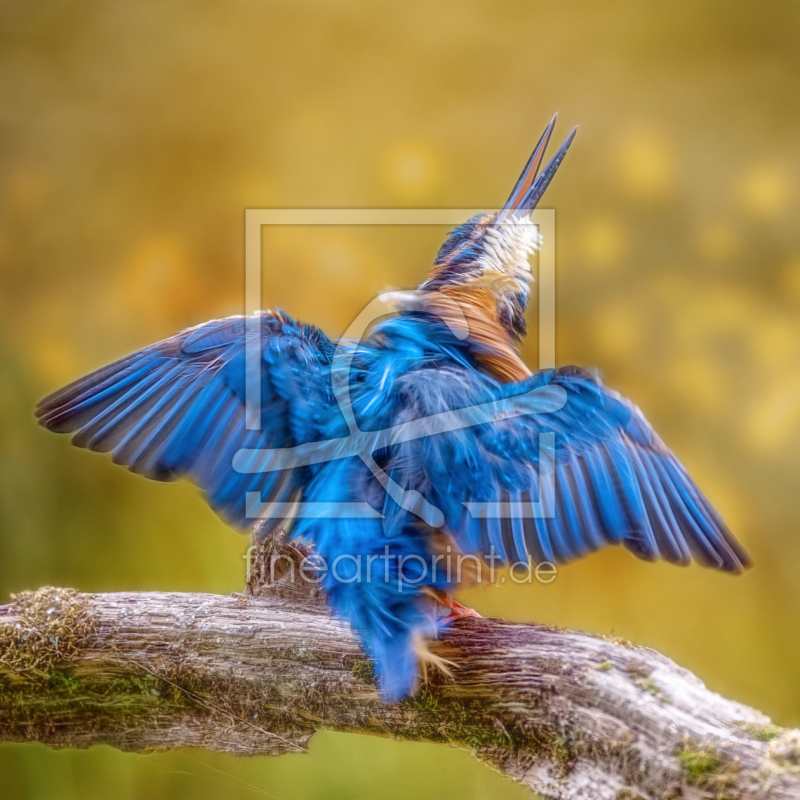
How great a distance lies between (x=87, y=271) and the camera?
2045 mm

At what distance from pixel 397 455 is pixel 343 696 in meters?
0.37

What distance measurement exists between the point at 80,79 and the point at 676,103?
1570 mm

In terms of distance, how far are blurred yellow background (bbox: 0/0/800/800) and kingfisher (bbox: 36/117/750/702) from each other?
2.09 feet

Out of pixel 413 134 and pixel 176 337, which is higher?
pixel 413 134

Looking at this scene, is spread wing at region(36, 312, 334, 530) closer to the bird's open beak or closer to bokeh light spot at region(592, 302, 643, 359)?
Result: the bird's open beak

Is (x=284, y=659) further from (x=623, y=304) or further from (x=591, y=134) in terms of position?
(x=591, y=134)

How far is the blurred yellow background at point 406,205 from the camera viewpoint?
188cm

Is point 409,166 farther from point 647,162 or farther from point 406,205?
point 647,162

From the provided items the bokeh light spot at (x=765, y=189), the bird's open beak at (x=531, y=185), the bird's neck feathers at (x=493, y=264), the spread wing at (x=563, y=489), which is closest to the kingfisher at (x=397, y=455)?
the spread wing at (x=563, y=489)

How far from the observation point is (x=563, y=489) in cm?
107

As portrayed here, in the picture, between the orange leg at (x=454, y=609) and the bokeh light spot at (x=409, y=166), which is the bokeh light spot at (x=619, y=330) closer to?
the bokeh light spot at (x=409, y=166)

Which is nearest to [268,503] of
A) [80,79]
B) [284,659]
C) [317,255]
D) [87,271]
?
[284,659]

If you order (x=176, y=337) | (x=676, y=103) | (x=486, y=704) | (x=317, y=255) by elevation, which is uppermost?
(x=676, y=103)

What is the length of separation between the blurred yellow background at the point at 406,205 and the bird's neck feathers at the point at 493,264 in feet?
0.68
